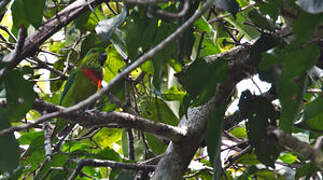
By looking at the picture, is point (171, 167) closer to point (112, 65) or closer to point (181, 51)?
point (181, 51)

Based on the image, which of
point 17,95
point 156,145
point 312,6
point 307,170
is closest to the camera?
point 312,6

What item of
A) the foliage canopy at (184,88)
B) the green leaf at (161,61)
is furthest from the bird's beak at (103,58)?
the green leaf at (161,61)

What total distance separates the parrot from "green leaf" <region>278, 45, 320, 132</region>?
2.24ft

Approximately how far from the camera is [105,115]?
3.62 ft

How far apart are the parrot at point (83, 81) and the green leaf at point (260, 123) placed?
1.76 ft

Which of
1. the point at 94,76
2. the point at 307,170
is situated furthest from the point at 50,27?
the point at 307,170

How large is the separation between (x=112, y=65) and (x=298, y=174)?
100 cm

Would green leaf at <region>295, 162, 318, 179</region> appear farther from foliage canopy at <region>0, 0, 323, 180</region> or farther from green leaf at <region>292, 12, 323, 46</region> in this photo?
green leaf at <region>292, 12, 323, 46</region>

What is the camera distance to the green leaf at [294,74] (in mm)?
936

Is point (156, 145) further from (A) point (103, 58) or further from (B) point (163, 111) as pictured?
(A) point (103, 58)

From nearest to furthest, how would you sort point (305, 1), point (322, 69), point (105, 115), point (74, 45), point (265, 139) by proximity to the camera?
point (305, 1) → point (105, 115) → point (265, 139) → point (322, 69) → point (74, 45)

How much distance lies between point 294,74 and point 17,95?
2.15 ft

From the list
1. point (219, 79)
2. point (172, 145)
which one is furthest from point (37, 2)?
point (172, 145)

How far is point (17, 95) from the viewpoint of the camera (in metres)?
1.09
